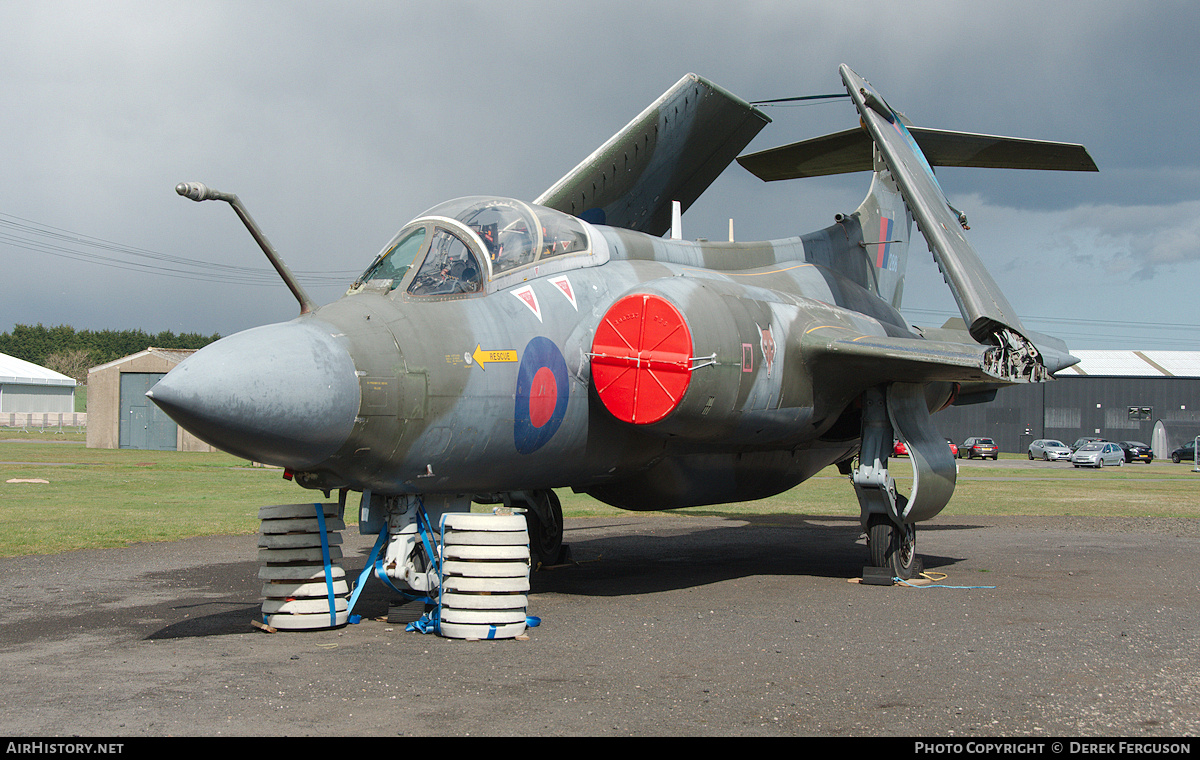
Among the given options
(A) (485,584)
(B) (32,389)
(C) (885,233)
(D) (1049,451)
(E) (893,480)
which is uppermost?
(C) (885,233)

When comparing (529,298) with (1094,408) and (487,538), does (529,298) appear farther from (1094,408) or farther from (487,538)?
(1094,408)

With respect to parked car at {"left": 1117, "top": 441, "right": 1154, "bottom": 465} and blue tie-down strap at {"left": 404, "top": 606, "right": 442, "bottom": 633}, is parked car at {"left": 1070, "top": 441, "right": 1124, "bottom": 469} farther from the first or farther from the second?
blue tie-down strap at {"left": 404, "top": 606, "right": 442, "bottom": 633}

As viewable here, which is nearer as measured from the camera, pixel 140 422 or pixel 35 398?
pixel 140 422

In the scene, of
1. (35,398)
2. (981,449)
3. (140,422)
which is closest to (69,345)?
(35,398)

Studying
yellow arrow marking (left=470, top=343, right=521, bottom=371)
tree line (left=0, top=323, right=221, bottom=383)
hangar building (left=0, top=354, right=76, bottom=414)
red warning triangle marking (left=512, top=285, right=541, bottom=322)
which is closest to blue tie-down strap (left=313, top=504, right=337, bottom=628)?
yellow arrow marking (left=470, top=343, right=521, bottom=371)

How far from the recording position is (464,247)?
27.0ft

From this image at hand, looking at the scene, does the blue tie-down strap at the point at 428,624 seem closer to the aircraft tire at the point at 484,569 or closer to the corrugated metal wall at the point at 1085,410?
the aircraft tire at the point at 484,569

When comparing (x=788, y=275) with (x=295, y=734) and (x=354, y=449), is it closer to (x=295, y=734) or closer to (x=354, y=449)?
(x=354, y=449)

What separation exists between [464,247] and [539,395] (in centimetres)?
136

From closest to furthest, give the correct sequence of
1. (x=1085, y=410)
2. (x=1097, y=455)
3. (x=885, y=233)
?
(x=885, y=233) < (x=1097, y=455) < (x=1085, y=410)

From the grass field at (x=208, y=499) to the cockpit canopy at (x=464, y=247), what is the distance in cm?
816

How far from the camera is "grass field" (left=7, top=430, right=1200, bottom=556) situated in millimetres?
15633

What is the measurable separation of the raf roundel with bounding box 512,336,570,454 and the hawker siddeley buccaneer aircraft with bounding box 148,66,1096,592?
0.08 feet

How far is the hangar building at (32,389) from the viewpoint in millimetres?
87125
